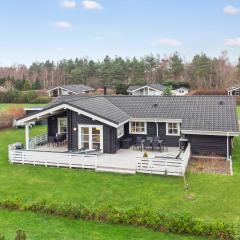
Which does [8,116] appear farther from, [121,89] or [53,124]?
[121,89]

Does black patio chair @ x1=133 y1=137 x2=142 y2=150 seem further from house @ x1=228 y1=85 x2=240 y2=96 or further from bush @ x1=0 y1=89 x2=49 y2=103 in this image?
house @ x1=228 y1=85 x2=240 y2=96

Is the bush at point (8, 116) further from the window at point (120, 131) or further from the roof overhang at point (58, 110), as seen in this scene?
the window at point (120, 131)

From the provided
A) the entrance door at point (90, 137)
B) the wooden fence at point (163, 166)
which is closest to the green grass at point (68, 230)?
the wooden fence at point (163, 166)

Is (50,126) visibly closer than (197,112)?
No

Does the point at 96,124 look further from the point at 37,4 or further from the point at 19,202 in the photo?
the point at 37,4

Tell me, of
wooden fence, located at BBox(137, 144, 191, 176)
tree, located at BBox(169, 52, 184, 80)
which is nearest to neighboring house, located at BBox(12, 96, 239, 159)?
wooden fence, located at BBox(137, 144, 191, 176)

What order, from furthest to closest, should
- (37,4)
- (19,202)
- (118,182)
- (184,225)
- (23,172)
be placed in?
(37,4) < (23,172) < (118,182) < (19,202) < (184,225)

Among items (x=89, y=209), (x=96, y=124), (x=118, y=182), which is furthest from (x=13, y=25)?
(x=89, y=209)

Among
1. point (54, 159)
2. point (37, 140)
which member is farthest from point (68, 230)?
point (37, 140)
